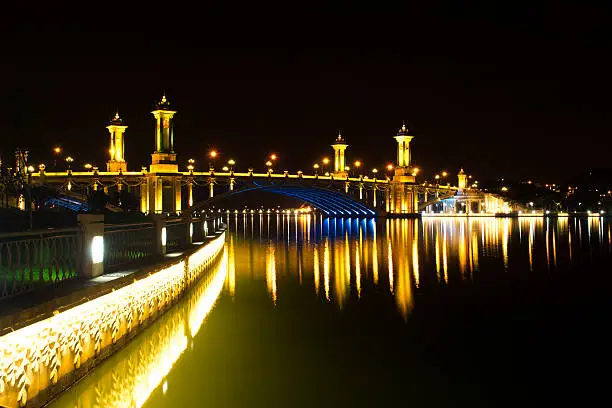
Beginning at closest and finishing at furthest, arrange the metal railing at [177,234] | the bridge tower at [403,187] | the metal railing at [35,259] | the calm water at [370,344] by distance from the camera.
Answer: the calm water at [370,344]
the metal railing at [35,259]
the metal railing at [177,234]
the bridge tower at [403,187]

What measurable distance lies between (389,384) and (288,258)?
2260 cm

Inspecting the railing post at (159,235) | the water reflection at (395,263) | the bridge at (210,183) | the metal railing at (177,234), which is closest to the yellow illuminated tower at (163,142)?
the bridge at (210,183)

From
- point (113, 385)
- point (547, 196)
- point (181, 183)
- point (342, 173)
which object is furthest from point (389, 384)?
point (547, 196)

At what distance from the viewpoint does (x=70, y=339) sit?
375 inches

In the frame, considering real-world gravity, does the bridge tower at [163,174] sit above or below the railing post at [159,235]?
above

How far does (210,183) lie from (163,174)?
600 centimetres

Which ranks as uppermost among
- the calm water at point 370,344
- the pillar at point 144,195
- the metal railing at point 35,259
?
the pillar at point 144,195

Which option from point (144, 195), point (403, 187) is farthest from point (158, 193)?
point (403, 187)

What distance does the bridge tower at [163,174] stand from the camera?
7306 centimetres

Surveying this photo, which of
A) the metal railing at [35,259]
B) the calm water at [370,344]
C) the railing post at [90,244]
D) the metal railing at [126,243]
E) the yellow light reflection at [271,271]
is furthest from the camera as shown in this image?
the yellow light reflection at [271,271]

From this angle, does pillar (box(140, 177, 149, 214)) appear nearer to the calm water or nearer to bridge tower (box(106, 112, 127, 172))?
bridge tower (box(106, 112, 127, 172))

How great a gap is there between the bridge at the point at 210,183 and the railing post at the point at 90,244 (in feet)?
80.7

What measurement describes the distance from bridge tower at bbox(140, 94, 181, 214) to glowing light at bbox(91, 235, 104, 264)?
58.9 m

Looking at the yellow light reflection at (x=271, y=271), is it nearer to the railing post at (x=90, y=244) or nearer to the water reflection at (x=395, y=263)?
the water reflection at (x=395, y=263)
